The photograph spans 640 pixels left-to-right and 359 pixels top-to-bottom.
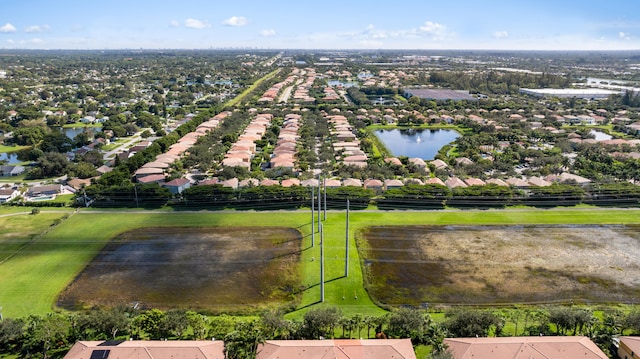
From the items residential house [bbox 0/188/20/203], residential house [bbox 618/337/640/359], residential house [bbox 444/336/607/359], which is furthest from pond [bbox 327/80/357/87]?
residential house [bbox 444/336/607/359]

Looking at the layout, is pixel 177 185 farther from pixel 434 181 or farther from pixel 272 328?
pixel 272 328

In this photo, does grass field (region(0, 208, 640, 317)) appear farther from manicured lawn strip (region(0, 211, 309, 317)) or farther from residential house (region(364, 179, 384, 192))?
residential house (region(364, 179, 384, 192))

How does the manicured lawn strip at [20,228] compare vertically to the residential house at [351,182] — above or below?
below

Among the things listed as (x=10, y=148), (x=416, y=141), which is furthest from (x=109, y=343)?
(x=416, y=141)

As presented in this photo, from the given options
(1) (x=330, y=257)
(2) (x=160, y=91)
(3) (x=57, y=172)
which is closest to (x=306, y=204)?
(1) (x=330, y=257)

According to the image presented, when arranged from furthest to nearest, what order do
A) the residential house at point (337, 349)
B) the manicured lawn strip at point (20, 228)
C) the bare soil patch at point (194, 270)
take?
1. the manicured lawn strip at point (20, 228)
2. the bare soil patch at point (194, 270)
3. the residential house at point (337, 349)

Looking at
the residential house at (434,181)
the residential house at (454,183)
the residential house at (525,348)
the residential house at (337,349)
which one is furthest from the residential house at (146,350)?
the residential house at (454,183)

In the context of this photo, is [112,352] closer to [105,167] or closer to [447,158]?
[105,167]

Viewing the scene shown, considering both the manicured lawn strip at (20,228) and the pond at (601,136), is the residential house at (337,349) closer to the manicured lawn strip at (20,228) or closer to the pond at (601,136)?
the manicured lawn strip at (20,228)
